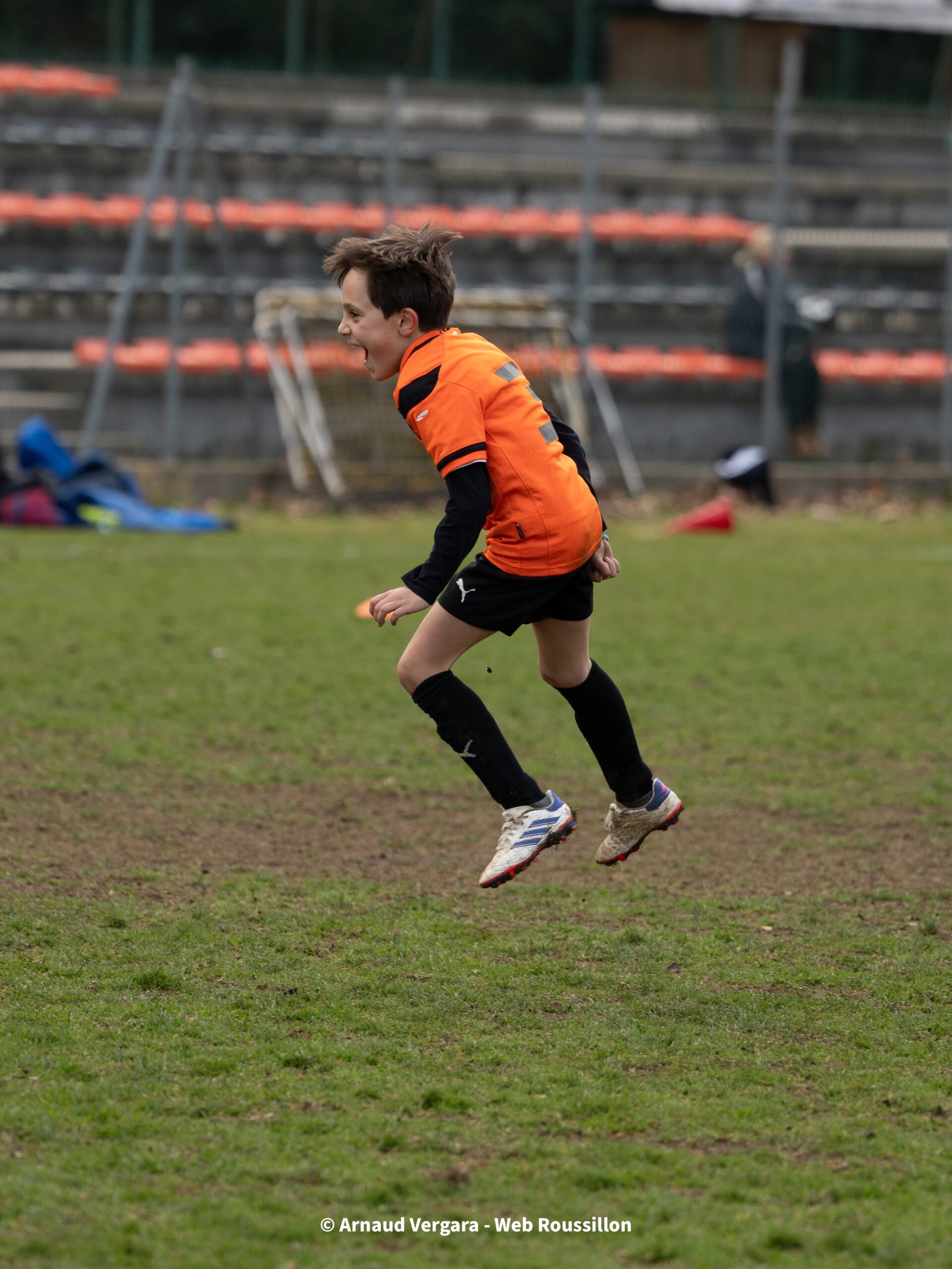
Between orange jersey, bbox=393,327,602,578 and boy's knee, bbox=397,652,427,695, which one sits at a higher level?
orange jersey, bbox=393,327,602,578

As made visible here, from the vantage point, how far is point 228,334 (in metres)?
16.1

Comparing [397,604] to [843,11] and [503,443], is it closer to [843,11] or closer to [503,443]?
[503,443]

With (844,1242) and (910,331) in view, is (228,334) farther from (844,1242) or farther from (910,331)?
(844,1242)

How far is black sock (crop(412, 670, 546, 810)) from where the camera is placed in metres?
3.89

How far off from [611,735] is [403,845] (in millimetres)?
1038

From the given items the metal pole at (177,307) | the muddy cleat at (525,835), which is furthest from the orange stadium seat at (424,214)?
the muddy cleat at (525,835)

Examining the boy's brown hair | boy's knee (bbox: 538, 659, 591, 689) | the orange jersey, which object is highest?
the boy's brown hair

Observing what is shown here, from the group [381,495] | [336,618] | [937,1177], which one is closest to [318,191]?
[381,495]

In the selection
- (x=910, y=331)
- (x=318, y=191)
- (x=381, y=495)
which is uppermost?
(x=318, y=191)

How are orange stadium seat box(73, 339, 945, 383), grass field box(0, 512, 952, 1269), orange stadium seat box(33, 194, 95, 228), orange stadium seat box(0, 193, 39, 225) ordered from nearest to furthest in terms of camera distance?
grass field box(0, 512, 952, 1269) < orange stadium seat box(73, 339, 945, 383) < orange stadium seat box(0, 193, 39, 225) < orange stadium seat box(33, 194, 95, 228)

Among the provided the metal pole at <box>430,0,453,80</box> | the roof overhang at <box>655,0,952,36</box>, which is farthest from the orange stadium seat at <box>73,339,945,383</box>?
the metal pole at <box>430,0,453,80</box>

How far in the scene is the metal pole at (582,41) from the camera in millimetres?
22375

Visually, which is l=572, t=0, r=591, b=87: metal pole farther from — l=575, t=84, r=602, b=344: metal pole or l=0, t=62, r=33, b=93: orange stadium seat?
l=575, t=84, r=602, b=344: metal pole

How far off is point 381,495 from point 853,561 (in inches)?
168
